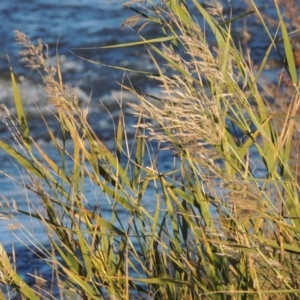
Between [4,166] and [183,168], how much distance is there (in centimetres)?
437

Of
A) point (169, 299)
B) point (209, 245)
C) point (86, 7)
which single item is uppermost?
point (209, 245)

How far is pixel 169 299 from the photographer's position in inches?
90.7

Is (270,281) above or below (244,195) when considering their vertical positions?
below

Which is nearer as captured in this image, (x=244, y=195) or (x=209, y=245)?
(x=244, y=195)

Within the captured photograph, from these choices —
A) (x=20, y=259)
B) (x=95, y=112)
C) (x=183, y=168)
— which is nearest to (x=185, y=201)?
(x=183, y=168)

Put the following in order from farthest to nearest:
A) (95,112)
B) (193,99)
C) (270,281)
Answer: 1. (95,112)
2. (270,281)
3. (193,99)

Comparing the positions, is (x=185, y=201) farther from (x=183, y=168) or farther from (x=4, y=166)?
(x=4, y=166)

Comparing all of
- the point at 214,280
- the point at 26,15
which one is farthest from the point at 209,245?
the point at 26,15

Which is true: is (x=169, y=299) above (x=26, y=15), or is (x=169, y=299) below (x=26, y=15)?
above

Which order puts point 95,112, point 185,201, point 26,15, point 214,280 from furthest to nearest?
point 26,15, point 95,112, point 185,201, point 214,280

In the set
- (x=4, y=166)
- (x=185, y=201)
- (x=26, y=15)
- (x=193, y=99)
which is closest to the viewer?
(x=193, y=99)

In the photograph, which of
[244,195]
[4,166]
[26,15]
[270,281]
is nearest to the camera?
[244,195]

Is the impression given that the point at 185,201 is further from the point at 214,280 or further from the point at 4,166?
the point at 4,166

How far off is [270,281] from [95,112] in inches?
260
